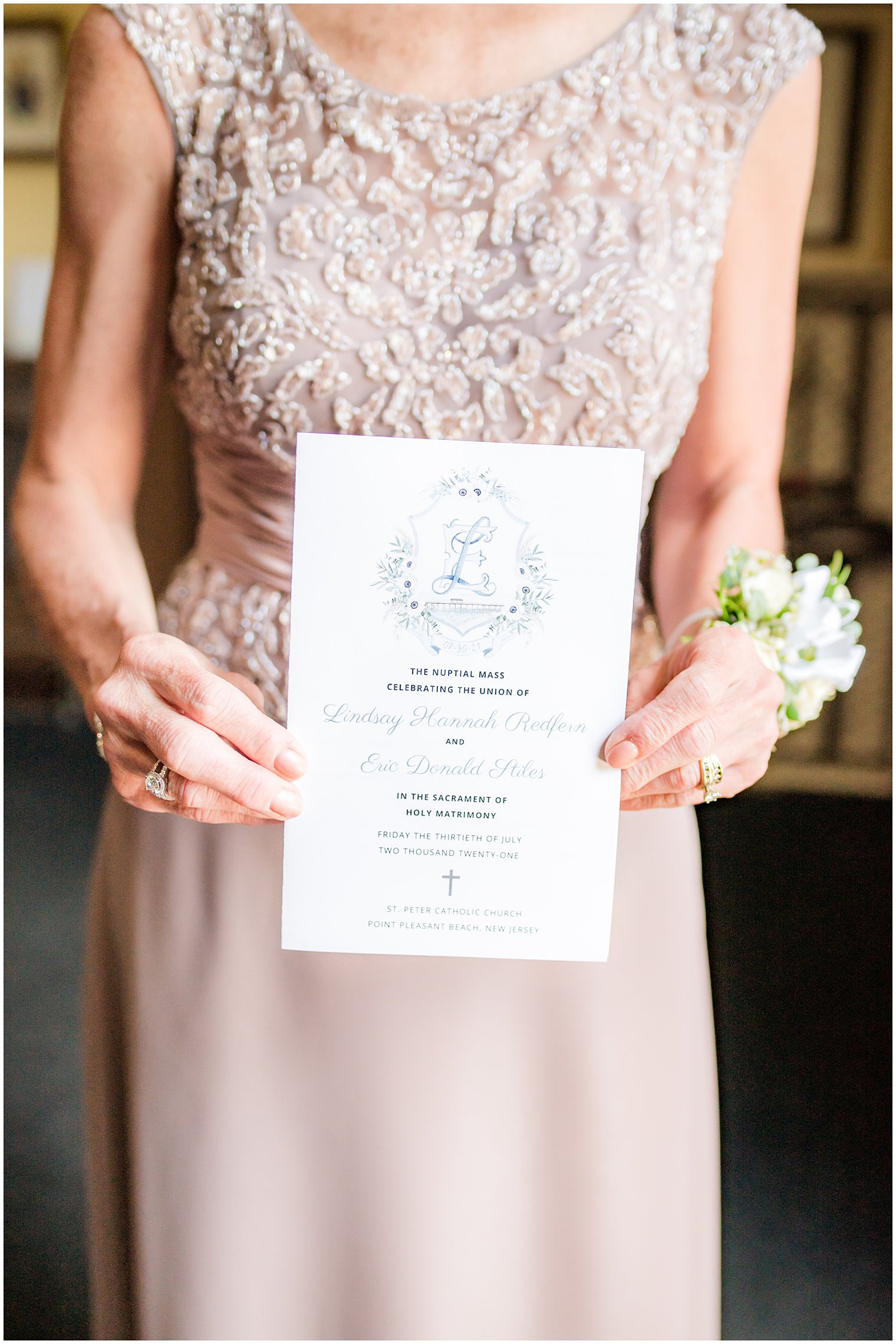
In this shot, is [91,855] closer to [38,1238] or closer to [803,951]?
[38,1238]

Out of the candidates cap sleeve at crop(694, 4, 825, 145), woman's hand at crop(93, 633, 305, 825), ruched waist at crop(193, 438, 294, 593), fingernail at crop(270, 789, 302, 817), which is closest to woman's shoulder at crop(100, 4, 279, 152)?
ruched waist at crop(193, 438, 294, 593)

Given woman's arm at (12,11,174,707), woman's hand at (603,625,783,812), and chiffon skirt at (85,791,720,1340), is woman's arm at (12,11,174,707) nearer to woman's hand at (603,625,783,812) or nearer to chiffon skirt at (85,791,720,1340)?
chiffon skirt at (85,791,720,1340)

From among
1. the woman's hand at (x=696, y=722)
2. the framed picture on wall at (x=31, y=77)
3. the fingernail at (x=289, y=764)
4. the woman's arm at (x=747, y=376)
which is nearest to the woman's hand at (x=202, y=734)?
the fingernail at (x=289, y=764)

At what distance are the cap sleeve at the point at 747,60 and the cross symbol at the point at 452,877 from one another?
29.3 inches

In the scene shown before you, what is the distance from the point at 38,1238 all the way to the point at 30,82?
299 centimetres

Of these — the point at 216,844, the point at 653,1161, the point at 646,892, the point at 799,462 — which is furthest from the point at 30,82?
the point at 653,1161

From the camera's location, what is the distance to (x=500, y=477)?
2.26 ft

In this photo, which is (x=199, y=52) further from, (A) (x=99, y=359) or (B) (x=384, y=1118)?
(B) (x=384, y=1118)

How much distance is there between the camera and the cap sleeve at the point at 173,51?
90 cm

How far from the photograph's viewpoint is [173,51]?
0.91 meters

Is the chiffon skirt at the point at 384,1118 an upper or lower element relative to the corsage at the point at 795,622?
lower

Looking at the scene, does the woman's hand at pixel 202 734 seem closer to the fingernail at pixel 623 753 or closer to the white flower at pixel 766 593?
the fingernail at pixel 623 753

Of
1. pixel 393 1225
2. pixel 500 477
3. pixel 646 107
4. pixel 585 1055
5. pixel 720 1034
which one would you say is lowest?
pixel 720 1034

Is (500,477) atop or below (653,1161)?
atop
